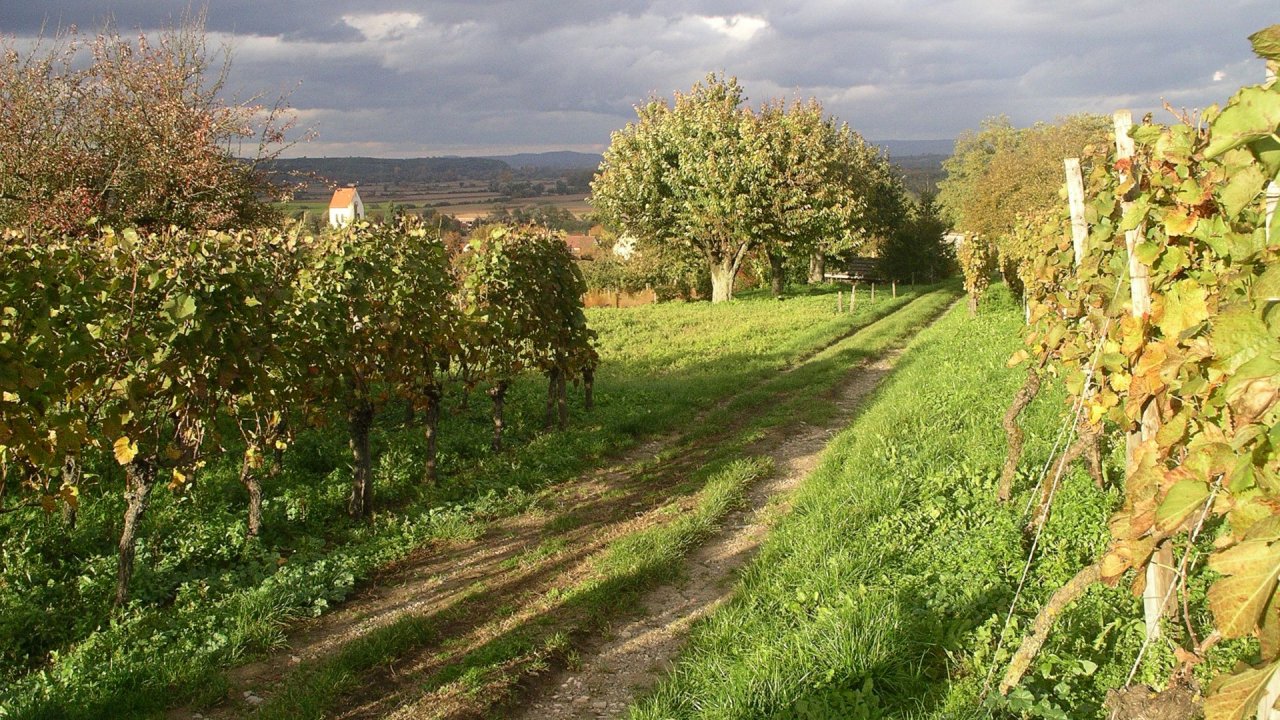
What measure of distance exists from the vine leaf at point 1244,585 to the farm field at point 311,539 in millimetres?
4289

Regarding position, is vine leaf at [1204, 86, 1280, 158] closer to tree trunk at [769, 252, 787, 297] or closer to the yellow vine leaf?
the yellow vine leaf

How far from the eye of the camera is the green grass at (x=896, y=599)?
4.37 meters

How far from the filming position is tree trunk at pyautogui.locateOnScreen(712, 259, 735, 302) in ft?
104

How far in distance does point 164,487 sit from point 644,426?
237 inches

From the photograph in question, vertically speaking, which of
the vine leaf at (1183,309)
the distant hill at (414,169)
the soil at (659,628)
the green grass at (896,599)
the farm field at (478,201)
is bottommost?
the soil at (659,628)

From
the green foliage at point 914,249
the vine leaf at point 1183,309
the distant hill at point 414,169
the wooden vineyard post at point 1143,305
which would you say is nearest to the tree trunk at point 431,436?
the wooden vineyard post at point 1143,305

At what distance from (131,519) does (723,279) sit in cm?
2728

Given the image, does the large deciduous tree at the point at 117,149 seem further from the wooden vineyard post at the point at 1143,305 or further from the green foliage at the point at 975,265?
the green foliage at the point at 975,265

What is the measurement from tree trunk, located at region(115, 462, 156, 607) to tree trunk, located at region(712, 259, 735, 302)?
2626 centimetres

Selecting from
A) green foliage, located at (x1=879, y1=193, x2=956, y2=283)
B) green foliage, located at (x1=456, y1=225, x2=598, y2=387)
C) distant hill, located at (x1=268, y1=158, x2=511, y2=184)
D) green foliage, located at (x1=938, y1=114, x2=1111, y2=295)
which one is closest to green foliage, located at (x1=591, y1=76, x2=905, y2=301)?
green foliage, located at (x1=938, y1=114, x2=1111, y2=295)

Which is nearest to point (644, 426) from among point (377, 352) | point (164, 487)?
point (377, 352)

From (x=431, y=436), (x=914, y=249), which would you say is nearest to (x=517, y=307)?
(x=431, y=436)

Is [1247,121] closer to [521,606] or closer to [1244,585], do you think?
[1244,585]

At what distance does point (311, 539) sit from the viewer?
728cm
